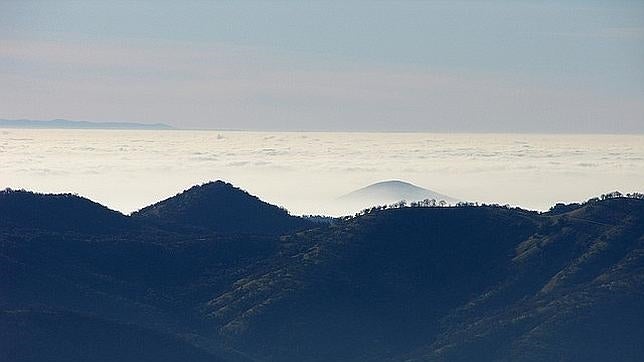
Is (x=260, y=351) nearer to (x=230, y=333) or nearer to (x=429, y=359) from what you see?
(x=230, y=333)

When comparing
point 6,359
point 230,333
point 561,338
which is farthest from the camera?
point 230,333

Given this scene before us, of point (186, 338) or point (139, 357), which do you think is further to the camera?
point (186, 338)

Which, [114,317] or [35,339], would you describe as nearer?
[35,339]

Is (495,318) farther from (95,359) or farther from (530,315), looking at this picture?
(95,359)

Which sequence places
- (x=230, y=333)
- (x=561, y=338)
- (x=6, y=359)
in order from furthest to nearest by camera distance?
(x=230, y=333), (x=561, y=338), (x=6, y=359)

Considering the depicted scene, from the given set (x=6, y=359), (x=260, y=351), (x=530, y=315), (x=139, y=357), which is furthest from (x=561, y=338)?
(x=6, y=359)

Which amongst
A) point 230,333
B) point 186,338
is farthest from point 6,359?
point 230,333

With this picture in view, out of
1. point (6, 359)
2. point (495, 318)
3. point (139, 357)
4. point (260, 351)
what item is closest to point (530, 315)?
point (495, 318)
